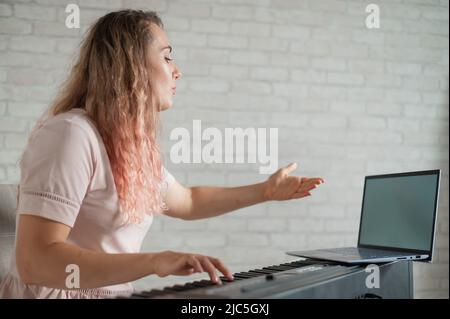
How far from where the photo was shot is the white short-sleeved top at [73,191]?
1.03 meters

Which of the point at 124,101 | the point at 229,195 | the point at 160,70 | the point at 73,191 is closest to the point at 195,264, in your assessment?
the point at 73,191

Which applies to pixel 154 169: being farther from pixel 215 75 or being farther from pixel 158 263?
pixel 215 75

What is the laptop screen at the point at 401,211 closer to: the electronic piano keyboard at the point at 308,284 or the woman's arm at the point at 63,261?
the electronic piano keyboard at the point at 308,284

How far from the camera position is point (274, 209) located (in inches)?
103

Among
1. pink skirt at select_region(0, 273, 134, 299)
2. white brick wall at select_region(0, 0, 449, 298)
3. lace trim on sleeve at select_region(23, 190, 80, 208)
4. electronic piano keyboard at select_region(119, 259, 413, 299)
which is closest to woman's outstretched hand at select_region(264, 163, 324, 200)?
electronic piano keyboard at select_region(119, 259, 413, 299)

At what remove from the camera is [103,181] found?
3.82 ft

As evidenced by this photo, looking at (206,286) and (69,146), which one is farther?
(69,146)

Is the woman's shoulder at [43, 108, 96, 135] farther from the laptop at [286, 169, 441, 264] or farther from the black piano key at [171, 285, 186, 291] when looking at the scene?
the laptop at [286, 169, 441, 264]

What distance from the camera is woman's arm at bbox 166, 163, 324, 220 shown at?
151 centimetres

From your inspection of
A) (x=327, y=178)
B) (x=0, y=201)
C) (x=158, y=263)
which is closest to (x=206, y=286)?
(x=158, y=263)

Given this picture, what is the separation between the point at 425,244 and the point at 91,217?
2.42 feet

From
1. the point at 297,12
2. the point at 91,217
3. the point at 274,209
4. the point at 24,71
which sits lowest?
the point at 274,209

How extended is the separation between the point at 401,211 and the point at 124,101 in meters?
0.73
